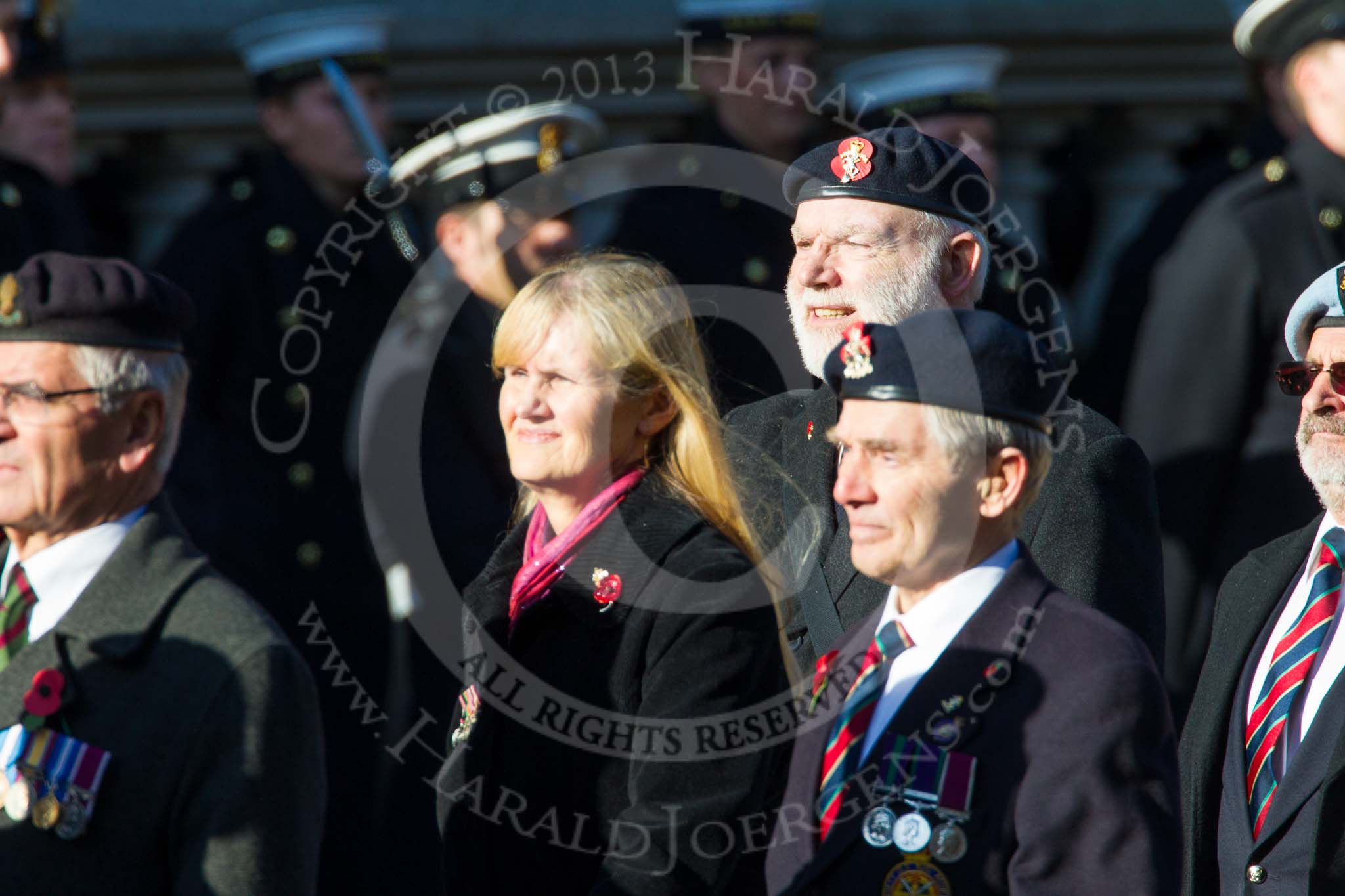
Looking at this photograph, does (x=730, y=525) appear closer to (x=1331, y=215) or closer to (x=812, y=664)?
(x=812, y=664)

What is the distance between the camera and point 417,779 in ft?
19.0

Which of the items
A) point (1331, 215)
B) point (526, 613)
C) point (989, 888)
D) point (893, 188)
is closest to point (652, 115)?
point (1331, 215)

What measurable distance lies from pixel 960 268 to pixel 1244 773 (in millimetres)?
1125

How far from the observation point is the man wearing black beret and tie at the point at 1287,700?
3.40 m

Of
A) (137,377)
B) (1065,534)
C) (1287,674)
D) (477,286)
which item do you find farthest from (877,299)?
(477,286)

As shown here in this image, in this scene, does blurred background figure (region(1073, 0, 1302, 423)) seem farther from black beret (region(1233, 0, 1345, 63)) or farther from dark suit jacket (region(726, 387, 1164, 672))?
dark suit jacket (region(726, 387, 1164, 672))

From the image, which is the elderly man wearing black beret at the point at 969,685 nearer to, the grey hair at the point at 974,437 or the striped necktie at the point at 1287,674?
the grey hair at the point at 974,437

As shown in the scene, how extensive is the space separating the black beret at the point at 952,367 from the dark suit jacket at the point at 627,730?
1.89ft

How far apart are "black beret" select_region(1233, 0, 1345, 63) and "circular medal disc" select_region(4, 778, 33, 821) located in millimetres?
3731

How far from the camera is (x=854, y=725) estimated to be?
3.20 m

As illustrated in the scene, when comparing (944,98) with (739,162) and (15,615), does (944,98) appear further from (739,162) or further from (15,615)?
(15,615)

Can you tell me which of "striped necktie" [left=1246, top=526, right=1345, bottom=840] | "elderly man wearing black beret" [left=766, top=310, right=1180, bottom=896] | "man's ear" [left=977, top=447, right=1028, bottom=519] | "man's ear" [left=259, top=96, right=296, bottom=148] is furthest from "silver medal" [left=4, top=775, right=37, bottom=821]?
"man's ear" [left=259, top=96, right=296, bottom=148]

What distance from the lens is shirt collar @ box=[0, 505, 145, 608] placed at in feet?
11.6

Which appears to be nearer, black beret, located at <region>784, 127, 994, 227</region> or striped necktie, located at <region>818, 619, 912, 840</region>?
striped necktie, located at <region>818, 619, 912, 840</region>
